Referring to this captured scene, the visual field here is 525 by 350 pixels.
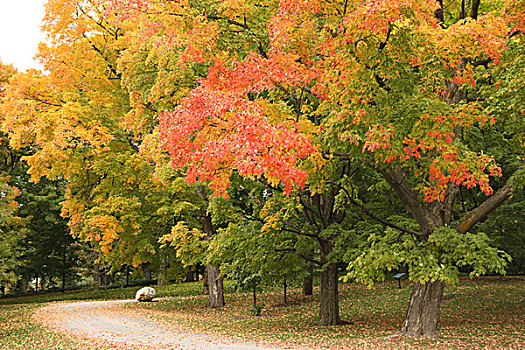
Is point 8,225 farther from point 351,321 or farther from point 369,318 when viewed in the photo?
point 369,318

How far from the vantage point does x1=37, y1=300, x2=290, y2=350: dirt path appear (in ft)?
34.4

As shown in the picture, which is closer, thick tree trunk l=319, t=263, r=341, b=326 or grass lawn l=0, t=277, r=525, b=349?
grass lawn l=0, t=277, r=525, b=349

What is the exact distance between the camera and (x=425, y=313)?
32.0 feet

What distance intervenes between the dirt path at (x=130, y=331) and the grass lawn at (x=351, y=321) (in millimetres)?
752

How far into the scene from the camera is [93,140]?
1675 centimetres

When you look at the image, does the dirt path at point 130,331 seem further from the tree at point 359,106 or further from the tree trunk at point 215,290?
the tree at point 359,106

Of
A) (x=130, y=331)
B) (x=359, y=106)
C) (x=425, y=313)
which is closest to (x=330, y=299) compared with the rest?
(x=425, y=313)

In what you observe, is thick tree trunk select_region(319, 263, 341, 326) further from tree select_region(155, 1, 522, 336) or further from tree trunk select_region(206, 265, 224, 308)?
tree trunk select_region(206, 265, 224, 308)

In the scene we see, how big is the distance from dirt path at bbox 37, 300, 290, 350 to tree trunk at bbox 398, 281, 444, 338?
325 centimetres

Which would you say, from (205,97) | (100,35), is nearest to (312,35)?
(205,97)

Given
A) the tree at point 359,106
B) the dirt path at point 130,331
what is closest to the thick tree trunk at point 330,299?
the dirt path at point 130,331

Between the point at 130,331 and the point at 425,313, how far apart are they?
8.62 meters

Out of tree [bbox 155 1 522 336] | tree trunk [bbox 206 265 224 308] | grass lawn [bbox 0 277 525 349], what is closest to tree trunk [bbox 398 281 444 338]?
grass lawn [bbox 0 277 525 349]

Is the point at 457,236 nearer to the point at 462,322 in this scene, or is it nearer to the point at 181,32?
the point at 462,322
